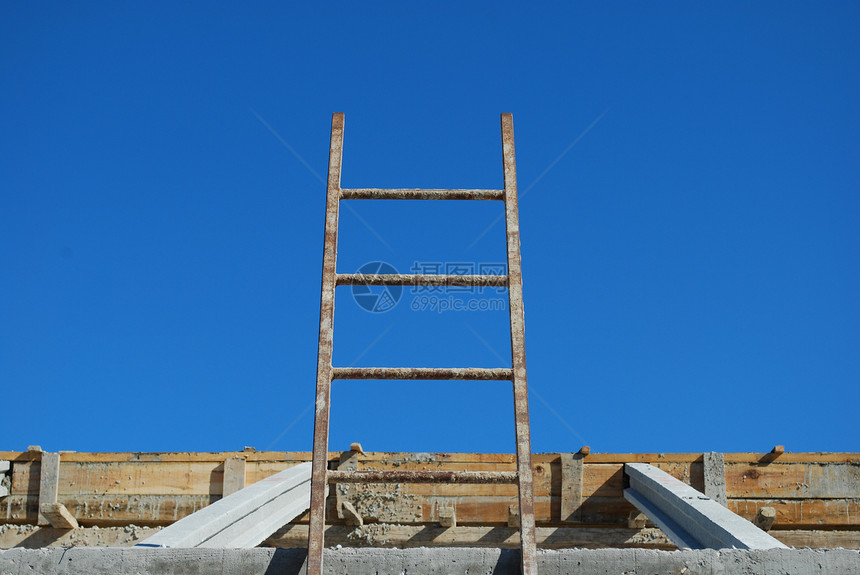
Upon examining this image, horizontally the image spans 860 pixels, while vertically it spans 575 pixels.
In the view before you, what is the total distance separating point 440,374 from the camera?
130 inches

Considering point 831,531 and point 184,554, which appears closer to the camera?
point 184,554

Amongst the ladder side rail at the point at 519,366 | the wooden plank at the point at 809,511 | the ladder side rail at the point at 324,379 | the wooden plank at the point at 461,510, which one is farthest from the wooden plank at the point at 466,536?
the ladder side rail at the point at 324,379

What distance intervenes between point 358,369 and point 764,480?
489 cm

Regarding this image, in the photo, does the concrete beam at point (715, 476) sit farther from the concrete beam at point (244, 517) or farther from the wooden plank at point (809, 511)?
the concrete beam at point (244, 517)

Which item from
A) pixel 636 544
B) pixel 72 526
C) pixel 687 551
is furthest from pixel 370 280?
pixel 72 526

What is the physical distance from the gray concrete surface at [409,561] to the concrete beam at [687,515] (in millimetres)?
215

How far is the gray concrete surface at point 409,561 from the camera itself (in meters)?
2.96

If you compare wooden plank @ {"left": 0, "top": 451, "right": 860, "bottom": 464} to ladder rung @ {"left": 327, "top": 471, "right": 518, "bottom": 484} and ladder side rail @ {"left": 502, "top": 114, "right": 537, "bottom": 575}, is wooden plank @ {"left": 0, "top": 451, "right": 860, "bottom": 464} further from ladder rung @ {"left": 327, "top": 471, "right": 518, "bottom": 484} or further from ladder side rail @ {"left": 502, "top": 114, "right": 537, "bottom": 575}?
ladder rung @ {"left": 327, "top": 471, "right": 518, "bottom": 484}

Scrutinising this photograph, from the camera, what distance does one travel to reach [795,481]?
6582 millimetres

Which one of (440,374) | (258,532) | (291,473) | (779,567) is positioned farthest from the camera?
(291,473)

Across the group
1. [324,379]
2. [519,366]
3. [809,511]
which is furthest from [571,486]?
[324,379]

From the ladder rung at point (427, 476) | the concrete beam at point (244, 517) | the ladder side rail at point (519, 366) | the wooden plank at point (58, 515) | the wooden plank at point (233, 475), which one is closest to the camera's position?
the ladder side rail at point (519, 366)

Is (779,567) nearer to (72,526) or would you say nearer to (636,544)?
(636,544)

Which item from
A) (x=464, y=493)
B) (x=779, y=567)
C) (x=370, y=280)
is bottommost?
(x=779, y=567)
